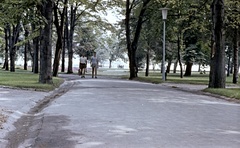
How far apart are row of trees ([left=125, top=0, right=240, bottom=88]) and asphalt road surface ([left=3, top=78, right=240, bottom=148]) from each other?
7358 mm

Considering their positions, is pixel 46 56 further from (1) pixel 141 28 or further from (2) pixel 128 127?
(1) pixel 141 28

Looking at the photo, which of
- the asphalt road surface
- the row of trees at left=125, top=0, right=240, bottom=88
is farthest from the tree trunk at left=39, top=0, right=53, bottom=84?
the row of trees at left=125, top=0, right=240, bottom=88

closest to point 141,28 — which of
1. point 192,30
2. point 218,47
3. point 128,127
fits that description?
point 192,30

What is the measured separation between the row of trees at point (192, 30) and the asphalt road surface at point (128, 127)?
7358mm

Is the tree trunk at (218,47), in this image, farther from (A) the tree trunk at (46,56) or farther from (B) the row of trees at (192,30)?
(A) the tree trunk at (46,56)

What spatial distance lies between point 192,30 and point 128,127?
25.4 meters

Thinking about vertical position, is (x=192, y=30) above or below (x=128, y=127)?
above

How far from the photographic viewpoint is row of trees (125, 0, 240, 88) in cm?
1748

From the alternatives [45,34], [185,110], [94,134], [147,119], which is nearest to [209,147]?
[94,134]

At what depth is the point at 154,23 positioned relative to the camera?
1212 inches

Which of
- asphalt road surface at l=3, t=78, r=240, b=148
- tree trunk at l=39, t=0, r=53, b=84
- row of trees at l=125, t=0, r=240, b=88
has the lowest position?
asphalt road surface at l=3, t=78, r=240, b=148

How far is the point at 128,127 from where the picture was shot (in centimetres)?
712

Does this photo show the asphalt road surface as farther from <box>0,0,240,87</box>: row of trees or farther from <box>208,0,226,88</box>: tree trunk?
<box>208,0,226,88</box>: tree trunk

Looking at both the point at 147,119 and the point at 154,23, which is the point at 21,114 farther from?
the point at 154,23
